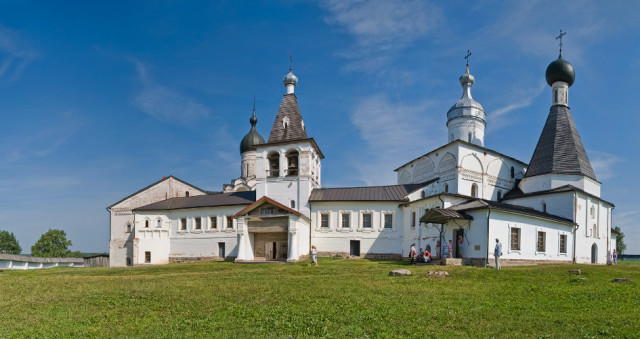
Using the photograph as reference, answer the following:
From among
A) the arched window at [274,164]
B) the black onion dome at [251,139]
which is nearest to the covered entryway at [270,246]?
the arched window at [274,164]

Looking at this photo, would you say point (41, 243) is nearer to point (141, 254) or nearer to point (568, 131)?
point (141, 254)

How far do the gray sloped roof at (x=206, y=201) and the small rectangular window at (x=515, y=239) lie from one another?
19413mm

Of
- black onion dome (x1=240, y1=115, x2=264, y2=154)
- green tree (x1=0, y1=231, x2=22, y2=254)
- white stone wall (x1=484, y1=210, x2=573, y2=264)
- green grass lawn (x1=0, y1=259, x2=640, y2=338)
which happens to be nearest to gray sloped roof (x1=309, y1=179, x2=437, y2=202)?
white stone wall (x1=484, y1=210, x2=573, y2=264)

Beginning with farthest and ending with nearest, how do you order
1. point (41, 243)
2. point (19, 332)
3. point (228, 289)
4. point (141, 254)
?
point (41, 243) < point (141, 254) < point (228, 289) < point (19, 332)

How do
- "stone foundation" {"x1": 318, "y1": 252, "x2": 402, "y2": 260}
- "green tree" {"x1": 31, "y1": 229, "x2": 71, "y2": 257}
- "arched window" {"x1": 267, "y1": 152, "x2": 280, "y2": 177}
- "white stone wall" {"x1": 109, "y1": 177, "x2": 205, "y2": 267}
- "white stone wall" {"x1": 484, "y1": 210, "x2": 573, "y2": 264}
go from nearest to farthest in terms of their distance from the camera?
"white stone wall" {"x1": 484, "y1": 210, "x2": 573, "y2": 264}
"stone foundation" {"x1": 318, "y1": 252, "x2": 402, "y2": 260}
"arched window" {"x1": 267, "y1": 152, "x2": 280, "y2": 177}
"white stone wall" {"x1": 109, "y1": 177, "x2": 205, "y2": 267}
"green tree" {"x1": 31, "y1": 229, "x2": 71, "y2": 257}

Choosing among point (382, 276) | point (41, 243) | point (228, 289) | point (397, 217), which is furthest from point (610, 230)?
point (41, 243)

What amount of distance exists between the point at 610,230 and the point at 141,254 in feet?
121

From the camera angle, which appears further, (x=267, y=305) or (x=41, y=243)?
(x=41, y=243)

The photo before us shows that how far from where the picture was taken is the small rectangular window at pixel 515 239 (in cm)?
2545

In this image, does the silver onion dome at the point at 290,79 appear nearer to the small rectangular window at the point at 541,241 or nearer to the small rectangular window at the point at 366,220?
the small rectangular window at the point at 366,220

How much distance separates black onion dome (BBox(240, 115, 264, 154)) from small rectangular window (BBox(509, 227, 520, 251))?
3428cm

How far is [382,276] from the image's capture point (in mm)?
17406

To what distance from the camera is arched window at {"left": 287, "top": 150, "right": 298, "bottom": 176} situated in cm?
3519

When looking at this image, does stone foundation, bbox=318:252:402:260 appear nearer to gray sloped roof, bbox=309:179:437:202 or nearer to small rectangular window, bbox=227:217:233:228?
gray sloped roof, bbox=309:179:437:202
